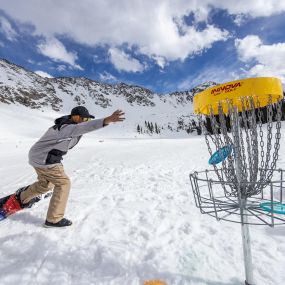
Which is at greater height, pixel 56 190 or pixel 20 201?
pixel 56 190

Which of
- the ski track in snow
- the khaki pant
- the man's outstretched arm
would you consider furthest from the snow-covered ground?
the man's outstretched arm

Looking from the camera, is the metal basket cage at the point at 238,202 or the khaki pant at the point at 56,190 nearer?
the metal basket cage at the point at 238,202

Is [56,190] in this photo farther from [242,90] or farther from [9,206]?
[242,90]

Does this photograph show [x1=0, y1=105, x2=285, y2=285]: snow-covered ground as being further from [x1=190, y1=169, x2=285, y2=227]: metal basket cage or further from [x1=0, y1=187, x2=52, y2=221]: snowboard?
[x1=190, y1=169, x2=285, y2=227]: metal basket cage

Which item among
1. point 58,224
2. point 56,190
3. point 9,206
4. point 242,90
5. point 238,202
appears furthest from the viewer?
point 9,206

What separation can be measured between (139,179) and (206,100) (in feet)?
21.0

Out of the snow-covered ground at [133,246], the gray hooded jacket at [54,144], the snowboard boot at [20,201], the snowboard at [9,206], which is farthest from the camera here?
the snowboard boot at [20,201]

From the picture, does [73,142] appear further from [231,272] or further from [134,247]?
[231,272]

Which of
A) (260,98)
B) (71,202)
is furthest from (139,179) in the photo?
(260,98)

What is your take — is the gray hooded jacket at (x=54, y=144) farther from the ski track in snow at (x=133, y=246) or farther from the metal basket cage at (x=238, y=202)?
the metal basket cage at (x=238, y=202)

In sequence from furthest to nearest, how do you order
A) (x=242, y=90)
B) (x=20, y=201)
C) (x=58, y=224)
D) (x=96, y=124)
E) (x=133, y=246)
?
(x=20, y=201), (x=58, y=224), (x=96, y=124), (x=133, y=246), (x=242, y=90)

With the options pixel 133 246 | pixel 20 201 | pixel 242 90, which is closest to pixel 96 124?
pixel 133 246

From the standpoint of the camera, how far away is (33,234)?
4699 millimetres

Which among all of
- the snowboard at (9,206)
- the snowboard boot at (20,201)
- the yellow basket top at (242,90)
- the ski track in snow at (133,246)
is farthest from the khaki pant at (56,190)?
the yellow basket top at (242,90)
